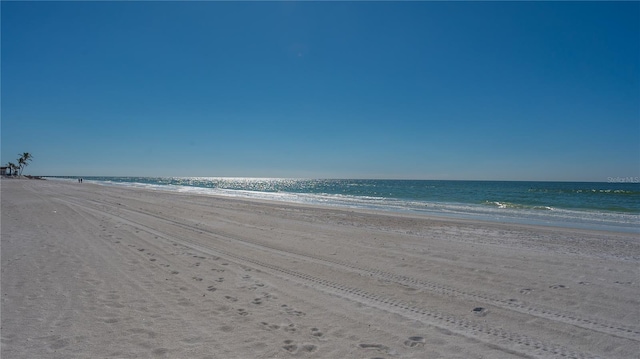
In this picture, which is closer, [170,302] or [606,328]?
[606,328]

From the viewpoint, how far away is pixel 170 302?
17.5 ft

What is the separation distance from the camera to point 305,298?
5.82 metres

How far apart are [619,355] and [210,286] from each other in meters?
6.03

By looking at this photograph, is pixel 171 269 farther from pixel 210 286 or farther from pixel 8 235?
pixel 8 235

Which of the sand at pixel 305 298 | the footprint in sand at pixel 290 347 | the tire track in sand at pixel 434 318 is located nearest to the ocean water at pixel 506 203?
the sand at pixel 305 298

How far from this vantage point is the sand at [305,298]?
4.16m

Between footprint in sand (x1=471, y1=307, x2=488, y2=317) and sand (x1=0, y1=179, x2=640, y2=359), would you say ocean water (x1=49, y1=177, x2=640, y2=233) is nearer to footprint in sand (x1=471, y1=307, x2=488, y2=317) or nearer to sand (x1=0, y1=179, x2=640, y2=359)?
sand (x1=0, y1=179, x2=640, y2=359)

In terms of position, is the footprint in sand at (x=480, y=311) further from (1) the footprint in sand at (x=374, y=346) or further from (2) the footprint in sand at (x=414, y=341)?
(1) the footprint in sand at (x=374, y=346)

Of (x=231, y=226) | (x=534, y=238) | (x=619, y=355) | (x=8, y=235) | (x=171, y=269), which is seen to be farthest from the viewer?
(x=231, y=226)

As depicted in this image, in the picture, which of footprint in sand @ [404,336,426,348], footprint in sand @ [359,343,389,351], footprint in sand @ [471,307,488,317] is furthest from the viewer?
footprint in sand @ [471,307,488,317]

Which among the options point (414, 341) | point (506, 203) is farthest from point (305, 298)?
point (506, 203)

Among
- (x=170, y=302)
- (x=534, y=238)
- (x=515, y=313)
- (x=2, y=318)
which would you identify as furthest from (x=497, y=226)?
(x=2, y=318)

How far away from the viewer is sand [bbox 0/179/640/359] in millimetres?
4160

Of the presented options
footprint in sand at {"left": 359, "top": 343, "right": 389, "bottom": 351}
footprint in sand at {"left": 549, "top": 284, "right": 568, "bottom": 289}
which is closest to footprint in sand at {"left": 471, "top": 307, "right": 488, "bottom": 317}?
footprint in sand at {"left": 359, "top": 343, "right": 389, "bottom": 351}
